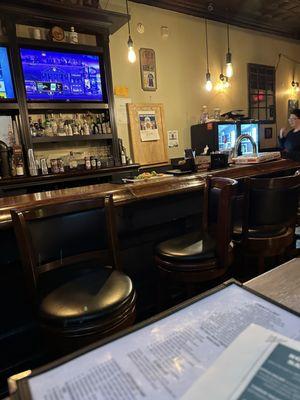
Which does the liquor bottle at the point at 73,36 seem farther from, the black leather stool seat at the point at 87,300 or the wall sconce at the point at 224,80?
the black leather stool seat at the point at 87,300

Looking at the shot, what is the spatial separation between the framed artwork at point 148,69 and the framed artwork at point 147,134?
31cm

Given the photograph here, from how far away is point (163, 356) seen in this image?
661 mm

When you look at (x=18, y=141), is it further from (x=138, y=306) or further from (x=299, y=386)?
(x=299, y=386)

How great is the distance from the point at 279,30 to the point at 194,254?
6426 millimetres

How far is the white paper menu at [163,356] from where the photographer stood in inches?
22.8

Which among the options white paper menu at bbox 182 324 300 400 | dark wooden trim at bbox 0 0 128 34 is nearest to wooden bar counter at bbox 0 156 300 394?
white paper menu at bbox 182 324 300 400

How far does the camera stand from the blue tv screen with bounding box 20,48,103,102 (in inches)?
132

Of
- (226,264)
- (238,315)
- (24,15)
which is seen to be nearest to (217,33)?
(24,15)

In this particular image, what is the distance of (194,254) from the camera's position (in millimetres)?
1500

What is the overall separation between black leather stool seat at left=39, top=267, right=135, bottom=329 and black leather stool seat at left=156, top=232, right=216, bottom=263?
34 cm

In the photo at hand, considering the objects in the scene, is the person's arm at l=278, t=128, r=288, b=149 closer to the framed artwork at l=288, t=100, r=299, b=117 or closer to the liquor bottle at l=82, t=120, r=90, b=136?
the framed artwork at l=288, t=100, r=299, b=117

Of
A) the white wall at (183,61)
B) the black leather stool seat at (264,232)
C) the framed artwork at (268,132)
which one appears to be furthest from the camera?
the framed artwork at (268,132)

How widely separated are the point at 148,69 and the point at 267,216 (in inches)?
141

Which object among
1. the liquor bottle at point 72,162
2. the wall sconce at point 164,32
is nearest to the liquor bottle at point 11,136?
the liquor bottle at point 72,162
